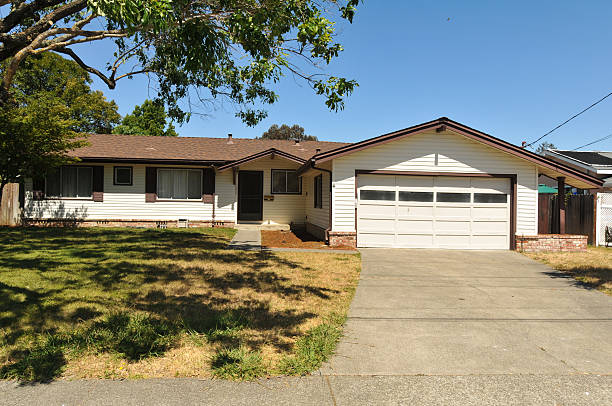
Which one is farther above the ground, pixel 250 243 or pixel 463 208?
pixel 463 208

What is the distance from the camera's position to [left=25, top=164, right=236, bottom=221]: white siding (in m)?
16.6

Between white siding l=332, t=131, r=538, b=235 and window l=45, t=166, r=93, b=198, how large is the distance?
11511mm

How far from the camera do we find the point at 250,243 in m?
12.3

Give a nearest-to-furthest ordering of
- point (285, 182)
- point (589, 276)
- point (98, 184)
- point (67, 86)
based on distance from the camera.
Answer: point (589, 276), point (98, 184), point (285, 182), point (67, 86)

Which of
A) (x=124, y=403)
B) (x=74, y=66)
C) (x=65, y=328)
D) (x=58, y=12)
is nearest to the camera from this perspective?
(x=124, y=403)

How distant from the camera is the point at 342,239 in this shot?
12.6 meters

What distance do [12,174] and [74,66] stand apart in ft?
89.0

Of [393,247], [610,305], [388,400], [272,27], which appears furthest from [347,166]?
[388,400]

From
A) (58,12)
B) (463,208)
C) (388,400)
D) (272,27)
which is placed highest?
(58,12)

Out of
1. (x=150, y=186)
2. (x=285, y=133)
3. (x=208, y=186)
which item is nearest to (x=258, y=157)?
(x=208, y=186)

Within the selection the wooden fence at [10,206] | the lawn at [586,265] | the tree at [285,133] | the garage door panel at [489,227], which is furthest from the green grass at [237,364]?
the tree at [285,133]

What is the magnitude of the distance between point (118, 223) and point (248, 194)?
19.6 ft

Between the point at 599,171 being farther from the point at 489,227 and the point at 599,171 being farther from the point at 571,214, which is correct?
the point at 489,227

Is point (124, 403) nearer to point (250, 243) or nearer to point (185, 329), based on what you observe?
point (185, 329)
